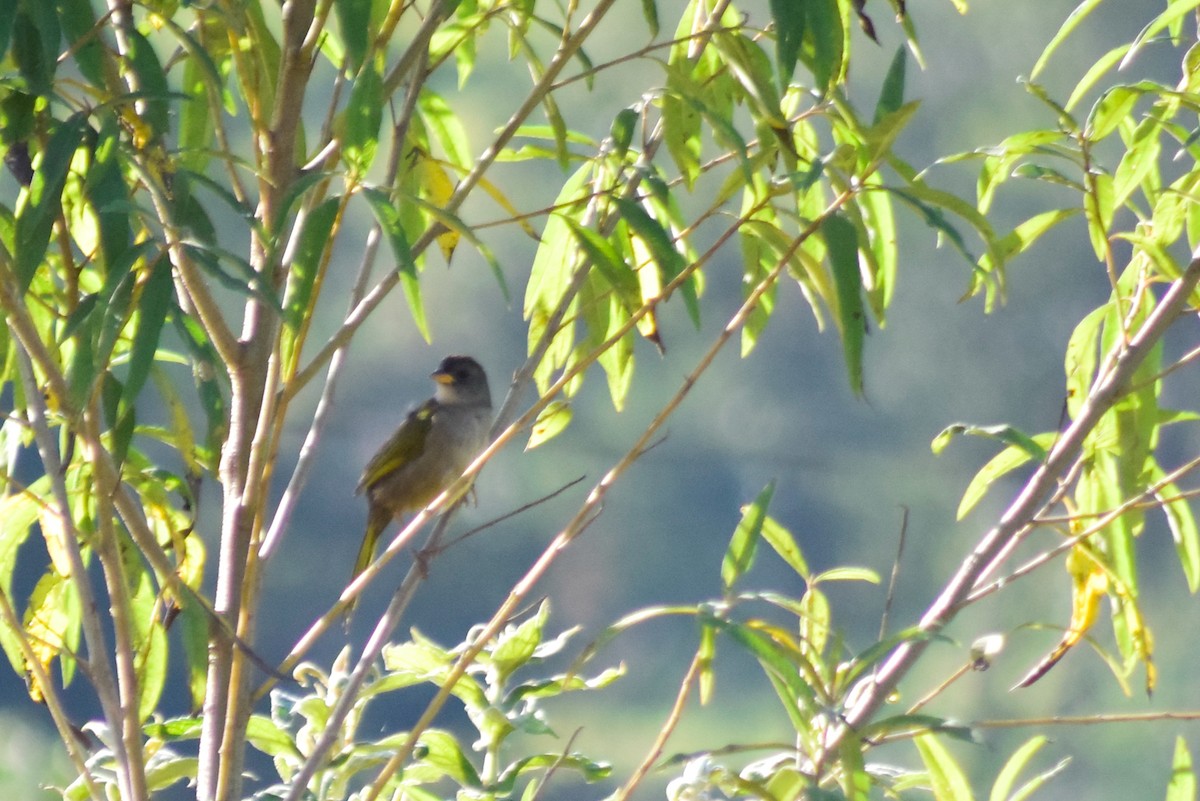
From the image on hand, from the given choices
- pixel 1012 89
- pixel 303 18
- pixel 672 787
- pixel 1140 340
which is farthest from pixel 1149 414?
pixel 1012 89

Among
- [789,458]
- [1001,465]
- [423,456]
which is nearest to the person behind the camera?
[1001,465]

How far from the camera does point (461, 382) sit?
12.4 ft

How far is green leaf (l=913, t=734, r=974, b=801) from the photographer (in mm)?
1485

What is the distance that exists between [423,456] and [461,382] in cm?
34

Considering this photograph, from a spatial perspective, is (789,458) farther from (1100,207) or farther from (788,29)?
(788,29)

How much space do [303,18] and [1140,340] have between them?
90 cm

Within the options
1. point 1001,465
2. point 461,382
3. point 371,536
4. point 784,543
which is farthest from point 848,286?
point 461,382

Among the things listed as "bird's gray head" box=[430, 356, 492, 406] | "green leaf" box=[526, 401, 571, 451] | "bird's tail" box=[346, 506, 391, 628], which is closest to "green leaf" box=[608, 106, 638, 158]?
"green leaf" box=[526, 401, 571, 451]

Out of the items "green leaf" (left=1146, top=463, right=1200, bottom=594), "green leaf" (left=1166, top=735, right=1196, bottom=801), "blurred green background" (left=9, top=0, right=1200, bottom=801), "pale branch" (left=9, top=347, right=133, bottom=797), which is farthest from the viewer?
"blurred green background" (left=9, top=0, right=1200, bottom=801)

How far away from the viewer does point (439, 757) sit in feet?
4.98

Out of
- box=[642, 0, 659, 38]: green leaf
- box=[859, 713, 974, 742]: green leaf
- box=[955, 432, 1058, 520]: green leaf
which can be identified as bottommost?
box=[859, 713, 974, 742]: green leaf

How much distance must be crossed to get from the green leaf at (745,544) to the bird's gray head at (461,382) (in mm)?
2404

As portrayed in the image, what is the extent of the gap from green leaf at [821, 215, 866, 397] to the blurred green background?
7.18 feet

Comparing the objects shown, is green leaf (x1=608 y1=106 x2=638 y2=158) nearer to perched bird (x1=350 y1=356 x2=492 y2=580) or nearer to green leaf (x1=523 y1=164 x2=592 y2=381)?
green leaf (x1=523 y1=164 x2=592 y2=381)
